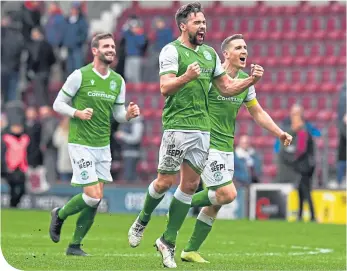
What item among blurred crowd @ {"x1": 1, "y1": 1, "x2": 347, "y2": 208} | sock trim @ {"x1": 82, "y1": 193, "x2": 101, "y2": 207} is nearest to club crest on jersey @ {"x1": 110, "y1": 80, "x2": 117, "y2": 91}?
sock trim @ {"x1": 82, "y1": 193, "x2": 101, "y2": 207}

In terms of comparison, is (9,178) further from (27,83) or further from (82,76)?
(82,76)

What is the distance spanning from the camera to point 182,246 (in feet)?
50.6

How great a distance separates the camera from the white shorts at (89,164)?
13070 mm

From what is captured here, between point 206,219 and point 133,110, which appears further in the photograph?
point 133,110

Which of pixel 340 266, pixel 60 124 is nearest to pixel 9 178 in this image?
pixel 60 124

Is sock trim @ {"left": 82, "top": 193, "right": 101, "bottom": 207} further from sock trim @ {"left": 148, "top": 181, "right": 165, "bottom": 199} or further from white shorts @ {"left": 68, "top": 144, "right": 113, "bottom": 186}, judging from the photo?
sock trim @ {"left": 148, "top": 181, "right": 165, "bottom": 199}

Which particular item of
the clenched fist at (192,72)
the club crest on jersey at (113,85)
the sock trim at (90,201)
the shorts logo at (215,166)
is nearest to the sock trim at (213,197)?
the shorts logo at (215,166)

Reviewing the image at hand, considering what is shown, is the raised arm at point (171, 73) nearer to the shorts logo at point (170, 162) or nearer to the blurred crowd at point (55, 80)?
the shorts logo at point (170, 162)

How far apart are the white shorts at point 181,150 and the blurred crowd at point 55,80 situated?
1173cm

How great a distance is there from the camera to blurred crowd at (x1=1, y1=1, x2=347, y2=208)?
24453 millimetres

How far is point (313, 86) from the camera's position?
26938 millimetres

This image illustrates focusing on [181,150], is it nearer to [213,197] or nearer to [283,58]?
[213,197]

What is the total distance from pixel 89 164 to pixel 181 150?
6.59 feet

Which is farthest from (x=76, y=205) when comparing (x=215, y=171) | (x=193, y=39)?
(x=193, y=39)
